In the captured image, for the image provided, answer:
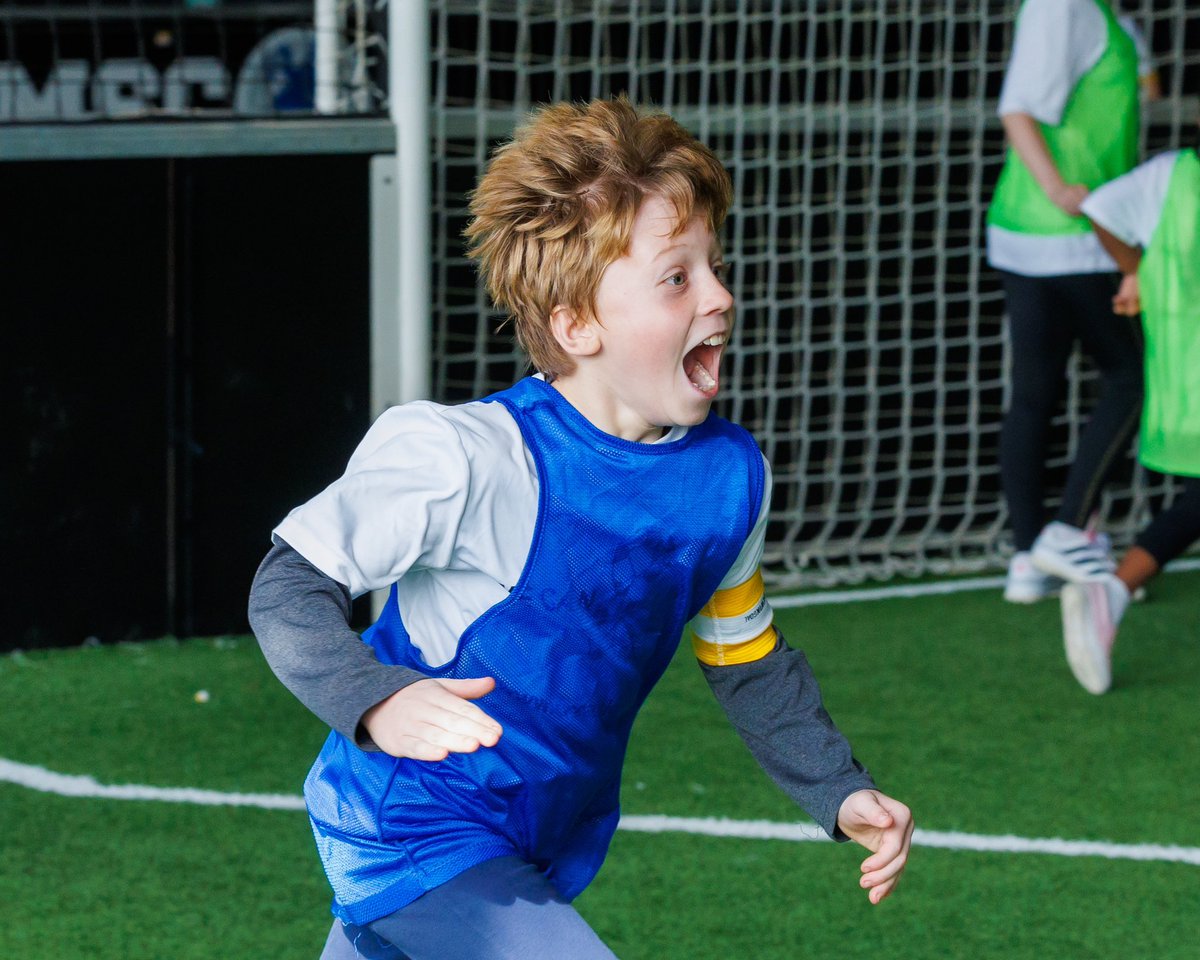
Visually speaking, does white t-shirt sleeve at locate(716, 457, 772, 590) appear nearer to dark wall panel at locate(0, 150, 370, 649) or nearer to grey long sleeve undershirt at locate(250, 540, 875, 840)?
grey long sleeve undershirt at locate(250, 540, 875, 840)

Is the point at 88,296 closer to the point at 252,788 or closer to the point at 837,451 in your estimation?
the point at 252,788

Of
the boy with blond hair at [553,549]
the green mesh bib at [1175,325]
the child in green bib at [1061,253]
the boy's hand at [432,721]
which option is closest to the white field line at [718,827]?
the green mesh bib at [1175,325]

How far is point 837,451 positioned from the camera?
18.5 feet

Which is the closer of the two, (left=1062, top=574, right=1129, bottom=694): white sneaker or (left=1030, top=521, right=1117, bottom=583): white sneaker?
(left=1062, top=574, right=1129, bottom=694): white sneaker

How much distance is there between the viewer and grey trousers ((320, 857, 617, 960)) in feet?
5.80

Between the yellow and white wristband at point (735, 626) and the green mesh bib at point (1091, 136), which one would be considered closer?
the yellow and white wristband at point (735, 626)

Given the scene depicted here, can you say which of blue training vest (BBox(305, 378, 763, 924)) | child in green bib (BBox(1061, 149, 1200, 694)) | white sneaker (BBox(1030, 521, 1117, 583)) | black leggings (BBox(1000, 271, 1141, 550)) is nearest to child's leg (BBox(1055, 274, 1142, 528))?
black leggings (BBox(1000, 271, 1141, 550))

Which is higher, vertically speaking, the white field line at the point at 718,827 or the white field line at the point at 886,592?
the white field line at the point at 718,827

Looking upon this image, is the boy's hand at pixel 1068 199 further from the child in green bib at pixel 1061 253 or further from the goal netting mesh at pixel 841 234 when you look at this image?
the goal netting mesh at pixel 841 234

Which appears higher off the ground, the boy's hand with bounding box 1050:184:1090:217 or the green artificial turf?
the boy's hand with bounding box 1050:184:1090:217

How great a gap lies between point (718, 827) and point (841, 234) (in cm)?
262

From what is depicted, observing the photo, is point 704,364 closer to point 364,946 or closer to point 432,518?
point 432,518

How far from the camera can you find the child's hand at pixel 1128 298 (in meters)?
4.33

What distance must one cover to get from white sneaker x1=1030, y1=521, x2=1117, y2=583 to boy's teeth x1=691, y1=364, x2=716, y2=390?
8.64 ft
